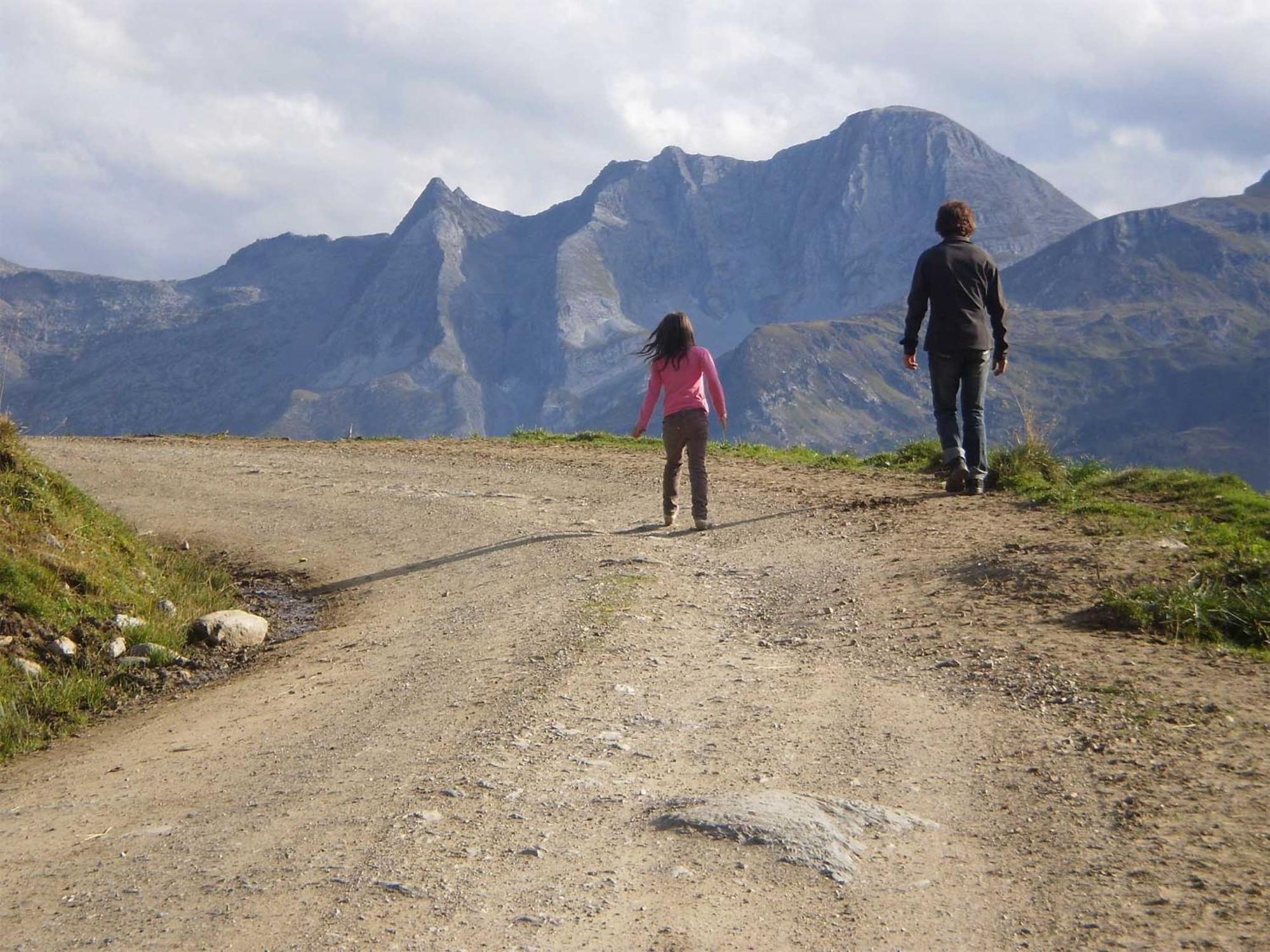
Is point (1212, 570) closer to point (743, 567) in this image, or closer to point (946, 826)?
point (743, 567)

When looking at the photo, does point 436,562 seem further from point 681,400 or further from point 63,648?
point 63,648

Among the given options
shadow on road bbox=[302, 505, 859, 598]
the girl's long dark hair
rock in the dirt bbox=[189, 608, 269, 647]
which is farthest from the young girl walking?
rock in the dirt bbox=[189, 608, 269, 647]

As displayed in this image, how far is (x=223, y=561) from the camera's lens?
38.9 ft

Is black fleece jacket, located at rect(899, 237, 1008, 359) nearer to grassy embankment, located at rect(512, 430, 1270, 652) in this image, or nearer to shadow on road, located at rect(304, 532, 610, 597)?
grassy embankment, located at rect(512, 430, 1270, 652)

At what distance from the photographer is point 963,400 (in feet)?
41.9

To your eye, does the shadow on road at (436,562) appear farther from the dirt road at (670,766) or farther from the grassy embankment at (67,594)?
the grassy embankment at (67,594)

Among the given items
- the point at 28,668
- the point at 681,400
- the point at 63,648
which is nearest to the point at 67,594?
the point at 63,648

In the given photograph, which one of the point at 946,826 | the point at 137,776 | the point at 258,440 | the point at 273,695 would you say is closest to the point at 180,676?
the point at 273,695

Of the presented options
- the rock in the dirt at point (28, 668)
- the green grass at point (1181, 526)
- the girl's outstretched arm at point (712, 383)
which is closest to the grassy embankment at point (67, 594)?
the rock in the dirt at point (28, 668)

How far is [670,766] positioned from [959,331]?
7.99 metres

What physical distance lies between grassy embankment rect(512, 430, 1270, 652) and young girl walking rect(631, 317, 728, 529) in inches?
127

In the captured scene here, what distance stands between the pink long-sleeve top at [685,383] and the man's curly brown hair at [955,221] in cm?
275

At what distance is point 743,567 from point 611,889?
19.5ft

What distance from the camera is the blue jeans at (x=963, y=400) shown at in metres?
Answer: 12.6
